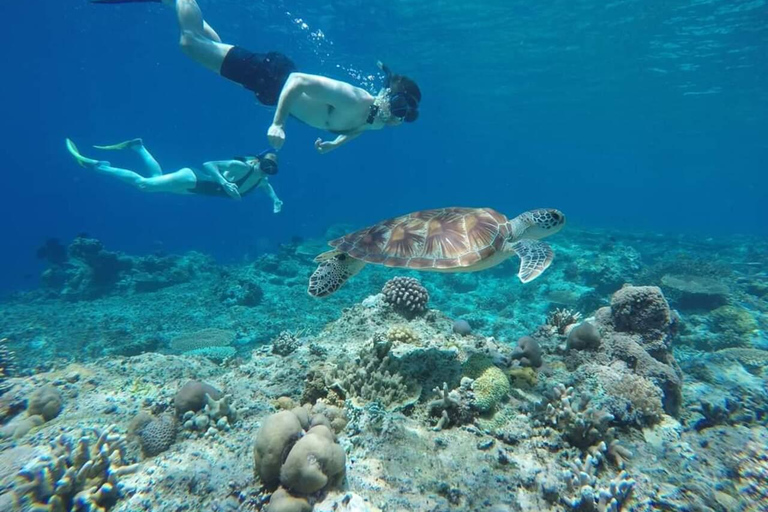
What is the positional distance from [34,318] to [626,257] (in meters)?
24.1

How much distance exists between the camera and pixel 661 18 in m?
22.9

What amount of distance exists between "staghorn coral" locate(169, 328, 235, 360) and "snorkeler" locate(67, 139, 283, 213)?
411cm

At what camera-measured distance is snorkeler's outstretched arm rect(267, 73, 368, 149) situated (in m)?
5.07

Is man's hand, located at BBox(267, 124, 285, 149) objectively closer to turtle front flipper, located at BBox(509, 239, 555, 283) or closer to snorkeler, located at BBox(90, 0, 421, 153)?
snorkeler, located at BBox(90, 0, 421, 153)

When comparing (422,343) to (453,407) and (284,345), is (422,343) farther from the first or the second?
(284,345)

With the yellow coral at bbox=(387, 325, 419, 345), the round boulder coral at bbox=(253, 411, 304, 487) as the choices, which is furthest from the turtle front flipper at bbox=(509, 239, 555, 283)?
the round boulder coral at bbox=(253, 411, 304, 487)

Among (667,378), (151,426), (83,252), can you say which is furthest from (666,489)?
(83,252)

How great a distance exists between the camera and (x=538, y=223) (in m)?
5.20

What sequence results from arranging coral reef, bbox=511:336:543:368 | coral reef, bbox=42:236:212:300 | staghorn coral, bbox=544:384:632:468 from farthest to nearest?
coral reef, bbox=42:236:212:300 → coral reef, bbox=511:336:543:368 → staghorn coral, bbox=544:384:632:468

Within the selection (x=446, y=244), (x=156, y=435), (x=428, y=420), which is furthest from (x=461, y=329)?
(x=156, y=435)

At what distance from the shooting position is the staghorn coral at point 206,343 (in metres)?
9.27

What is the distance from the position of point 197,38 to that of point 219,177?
2.93m

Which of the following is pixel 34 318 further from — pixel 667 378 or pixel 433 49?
pixel 433 49

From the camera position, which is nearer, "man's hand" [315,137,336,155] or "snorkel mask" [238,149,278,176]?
"man's hand" [315,137,336,155]
